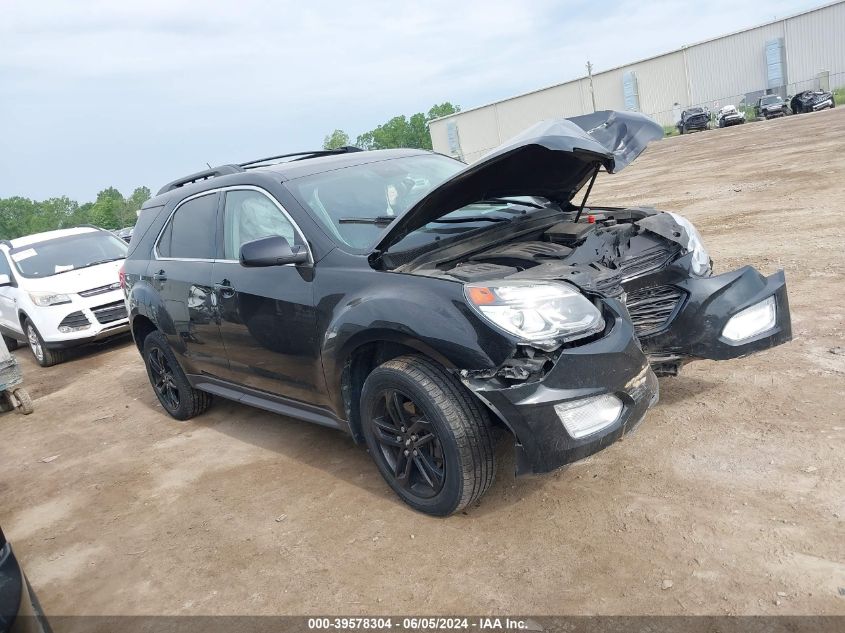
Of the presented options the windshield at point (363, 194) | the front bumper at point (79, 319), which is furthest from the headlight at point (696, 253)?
the front bumper at point (79, 319)

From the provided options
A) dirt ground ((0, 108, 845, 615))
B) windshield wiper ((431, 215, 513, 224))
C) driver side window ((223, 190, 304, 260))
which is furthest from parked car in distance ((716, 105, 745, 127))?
driver side window ((223, 190, 304, 260))

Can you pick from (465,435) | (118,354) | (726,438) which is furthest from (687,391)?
(118,354)

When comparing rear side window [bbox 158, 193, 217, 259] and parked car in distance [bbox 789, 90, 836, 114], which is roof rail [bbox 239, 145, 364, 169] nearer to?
rear side window [bbox 158, 193, 217, 259]

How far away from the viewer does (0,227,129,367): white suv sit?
8.91 m

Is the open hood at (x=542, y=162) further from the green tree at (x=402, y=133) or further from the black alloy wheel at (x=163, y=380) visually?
the green tree at (x=402, y=133)

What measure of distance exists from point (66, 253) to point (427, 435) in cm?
849

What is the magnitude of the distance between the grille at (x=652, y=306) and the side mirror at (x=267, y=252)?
190 centimetres

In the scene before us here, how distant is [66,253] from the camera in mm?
9828

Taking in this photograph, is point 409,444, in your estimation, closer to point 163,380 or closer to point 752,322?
point 752,322

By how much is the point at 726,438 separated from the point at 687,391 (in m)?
0.69

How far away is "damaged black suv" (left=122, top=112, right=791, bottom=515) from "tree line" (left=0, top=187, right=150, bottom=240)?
103 meters

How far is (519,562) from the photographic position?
2.95 metres

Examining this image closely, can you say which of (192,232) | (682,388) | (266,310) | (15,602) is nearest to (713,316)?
(682,388)

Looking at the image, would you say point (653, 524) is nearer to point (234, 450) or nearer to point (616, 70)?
point (234, 450)
